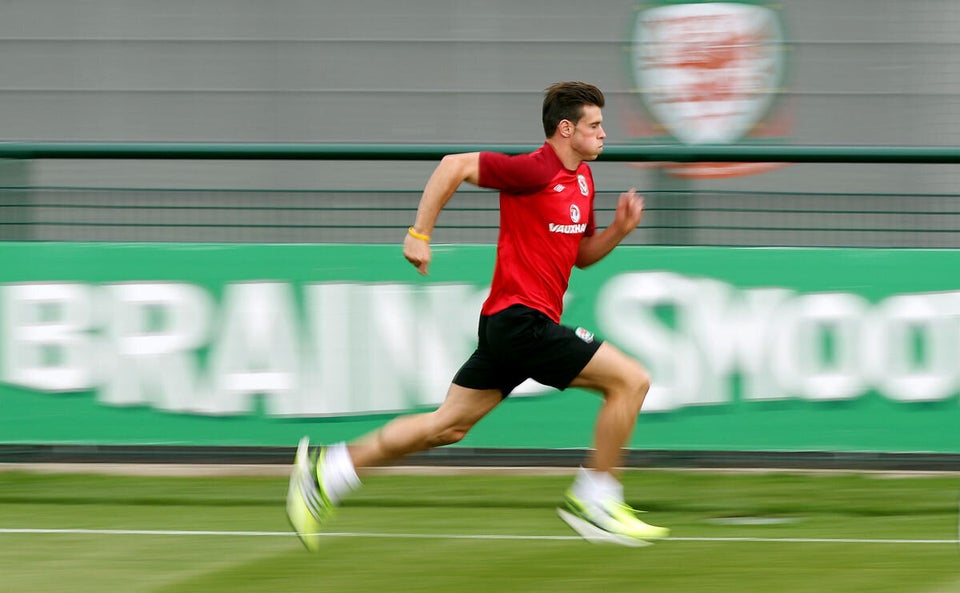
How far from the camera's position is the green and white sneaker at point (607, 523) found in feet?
19.8

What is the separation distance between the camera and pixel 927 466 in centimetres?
789

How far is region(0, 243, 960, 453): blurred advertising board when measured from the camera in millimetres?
7836

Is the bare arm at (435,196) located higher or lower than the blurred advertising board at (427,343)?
higher

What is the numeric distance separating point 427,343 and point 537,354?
199cm

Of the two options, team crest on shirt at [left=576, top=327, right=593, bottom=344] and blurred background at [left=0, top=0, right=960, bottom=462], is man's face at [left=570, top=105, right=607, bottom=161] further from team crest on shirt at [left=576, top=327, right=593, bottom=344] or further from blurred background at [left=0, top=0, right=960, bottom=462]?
blurred background at [left=0, top=0, right=960, bottom=462]

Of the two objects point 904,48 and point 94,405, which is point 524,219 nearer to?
point 94,405

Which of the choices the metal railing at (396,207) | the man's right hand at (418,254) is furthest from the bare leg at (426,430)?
the metal railing at (396,207)

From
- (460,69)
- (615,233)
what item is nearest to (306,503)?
(615,233)

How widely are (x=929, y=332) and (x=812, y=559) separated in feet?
7.42

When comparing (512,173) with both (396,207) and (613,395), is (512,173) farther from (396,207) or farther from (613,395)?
(396,207)

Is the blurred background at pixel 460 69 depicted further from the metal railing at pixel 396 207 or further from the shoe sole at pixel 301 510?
the shoe sole at pixel 301 510

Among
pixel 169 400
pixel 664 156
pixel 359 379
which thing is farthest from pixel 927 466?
pixel 169 400

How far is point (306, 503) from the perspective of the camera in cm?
600

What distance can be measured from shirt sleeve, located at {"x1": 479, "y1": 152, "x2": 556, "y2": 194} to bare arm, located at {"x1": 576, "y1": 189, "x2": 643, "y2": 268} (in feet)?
1.19
